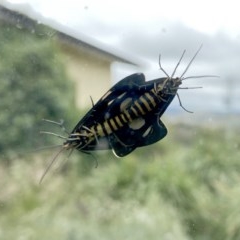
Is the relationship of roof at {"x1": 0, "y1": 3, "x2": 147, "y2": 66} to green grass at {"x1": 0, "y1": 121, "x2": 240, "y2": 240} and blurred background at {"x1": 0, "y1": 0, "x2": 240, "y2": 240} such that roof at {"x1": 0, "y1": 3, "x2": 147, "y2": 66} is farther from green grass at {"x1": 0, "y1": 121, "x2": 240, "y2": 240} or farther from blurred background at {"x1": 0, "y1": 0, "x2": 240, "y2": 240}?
green grass at {"x1": 0, "y1": 121, "x2": 240, "y2": 240}

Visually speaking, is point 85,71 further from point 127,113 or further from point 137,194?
point 137,194

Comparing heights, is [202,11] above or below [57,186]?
above

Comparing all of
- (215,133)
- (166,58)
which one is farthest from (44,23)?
(215,133)

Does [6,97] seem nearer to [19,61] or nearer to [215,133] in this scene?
[19,61]

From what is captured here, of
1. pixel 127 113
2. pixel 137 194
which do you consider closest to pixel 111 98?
pixel 127 113

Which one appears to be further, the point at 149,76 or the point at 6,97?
the point at 6,97

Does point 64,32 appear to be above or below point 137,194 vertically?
above
